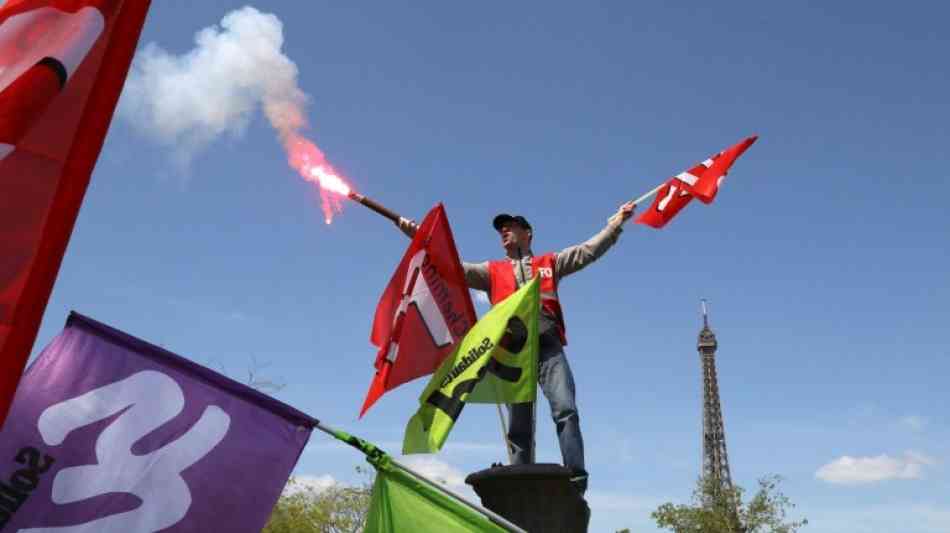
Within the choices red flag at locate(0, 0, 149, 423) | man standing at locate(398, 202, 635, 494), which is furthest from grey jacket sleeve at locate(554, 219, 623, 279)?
red flag at locate(0, 0, 149, 423)

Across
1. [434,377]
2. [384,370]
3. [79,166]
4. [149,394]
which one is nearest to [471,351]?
[434,377]

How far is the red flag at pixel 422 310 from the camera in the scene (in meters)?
6.88

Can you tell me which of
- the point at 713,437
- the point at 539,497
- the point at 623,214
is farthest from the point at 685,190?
the point at 713,437

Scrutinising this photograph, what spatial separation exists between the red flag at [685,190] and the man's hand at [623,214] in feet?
4.31

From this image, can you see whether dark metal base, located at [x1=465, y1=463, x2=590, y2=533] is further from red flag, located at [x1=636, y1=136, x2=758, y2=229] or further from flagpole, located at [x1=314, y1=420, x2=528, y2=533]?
red flag, located at [x1=636, y1=136, x2=758, y2=229]

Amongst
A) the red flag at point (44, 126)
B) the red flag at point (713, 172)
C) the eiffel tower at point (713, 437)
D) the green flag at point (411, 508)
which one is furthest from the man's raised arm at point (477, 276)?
the eiffel tower at point (713, 437)

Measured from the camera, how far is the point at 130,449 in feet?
12.3

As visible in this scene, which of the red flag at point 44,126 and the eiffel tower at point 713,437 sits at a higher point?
the eiffel tower at point 713,437

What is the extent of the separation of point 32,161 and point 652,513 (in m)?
55.4

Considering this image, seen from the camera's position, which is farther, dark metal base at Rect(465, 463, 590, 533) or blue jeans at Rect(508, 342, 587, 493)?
blue jeans at Rect(508, 342, 587, 493)

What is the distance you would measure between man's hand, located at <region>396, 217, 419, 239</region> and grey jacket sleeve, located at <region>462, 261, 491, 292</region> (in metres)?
0.59

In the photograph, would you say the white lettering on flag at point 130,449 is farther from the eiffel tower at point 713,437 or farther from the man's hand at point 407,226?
the eiffel tower at point 713,437

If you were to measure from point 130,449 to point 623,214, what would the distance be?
489 cm

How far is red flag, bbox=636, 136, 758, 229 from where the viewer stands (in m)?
8.91
